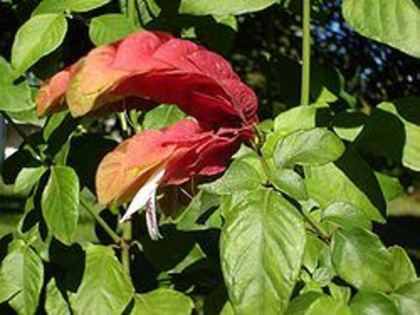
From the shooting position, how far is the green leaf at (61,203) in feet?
3.58

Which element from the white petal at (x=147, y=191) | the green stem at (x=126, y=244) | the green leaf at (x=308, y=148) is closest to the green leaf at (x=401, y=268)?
the green leaf at (x=308, y=148)

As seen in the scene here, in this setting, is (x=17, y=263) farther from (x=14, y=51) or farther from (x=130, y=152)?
(x=130, y=152)

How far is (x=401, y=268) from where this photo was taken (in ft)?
3.12

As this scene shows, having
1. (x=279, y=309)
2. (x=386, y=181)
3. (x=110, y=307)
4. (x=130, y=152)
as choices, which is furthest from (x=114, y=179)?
(x=386, y=181)

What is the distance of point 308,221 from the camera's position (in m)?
0.93

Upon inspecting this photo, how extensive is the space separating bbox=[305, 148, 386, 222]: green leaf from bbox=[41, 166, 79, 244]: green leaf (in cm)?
26

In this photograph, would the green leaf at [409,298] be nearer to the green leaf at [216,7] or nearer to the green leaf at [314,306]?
the green leaf at [314,306]

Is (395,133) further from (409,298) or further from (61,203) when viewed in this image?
(61,203)

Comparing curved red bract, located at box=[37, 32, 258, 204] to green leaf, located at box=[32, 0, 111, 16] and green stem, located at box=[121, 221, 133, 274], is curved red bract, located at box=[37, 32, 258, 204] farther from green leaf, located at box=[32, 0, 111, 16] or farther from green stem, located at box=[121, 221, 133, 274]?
green stem, located at box=[121, 221, 133, 274]

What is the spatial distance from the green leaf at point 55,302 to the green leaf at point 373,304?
1.74 ft

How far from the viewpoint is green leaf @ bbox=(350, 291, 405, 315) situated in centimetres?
87

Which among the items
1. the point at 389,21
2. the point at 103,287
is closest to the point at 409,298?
the point at 389,21

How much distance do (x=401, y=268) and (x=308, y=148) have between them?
161 mm

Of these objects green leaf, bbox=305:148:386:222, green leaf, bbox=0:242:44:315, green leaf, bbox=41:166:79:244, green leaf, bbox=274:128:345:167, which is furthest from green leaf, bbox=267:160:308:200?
green leaf, bbox=0:242:44:315
